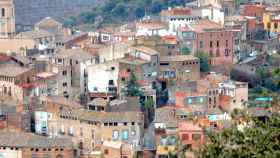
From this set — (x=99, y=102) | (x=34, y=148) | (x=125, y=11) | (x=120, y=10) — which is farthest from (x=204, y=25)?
(x=120, y=10)

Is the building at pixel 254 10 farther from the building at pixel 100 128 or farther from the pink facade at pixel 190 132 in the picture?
the pink facade at pixel 190 132

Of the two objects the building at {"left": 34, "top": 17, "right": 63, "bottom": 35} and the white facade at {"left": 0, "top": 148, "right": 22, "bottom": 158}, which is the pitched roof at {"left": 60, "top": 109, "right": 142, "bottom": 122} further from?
the building at {"left": 34, "top": 17, "right": 63, "bottom": 35}

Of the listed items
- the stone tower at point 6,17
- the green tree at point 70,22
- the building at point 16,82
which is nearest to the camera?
the building at point 16,82

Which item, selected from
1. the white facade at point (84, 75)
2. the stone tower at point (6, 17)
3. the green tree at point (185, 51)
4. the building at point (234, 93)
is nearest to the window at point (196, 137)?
the building at point (234, 93)

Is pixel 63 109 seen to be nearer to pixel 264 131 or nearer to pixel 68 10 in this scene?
pixel 264 131

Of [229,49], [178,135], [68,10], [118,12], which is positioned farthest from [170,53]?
[68,10]

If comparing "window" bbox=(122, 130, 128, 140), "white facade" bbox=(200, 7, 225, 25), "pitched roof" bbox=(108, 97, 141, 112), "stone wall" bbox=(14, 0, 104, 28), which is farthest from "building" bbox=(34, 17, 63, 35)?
"stone wall" bbox=(14, 0, 104, 28)

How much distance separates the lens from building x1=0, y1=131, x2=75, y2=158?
72.6ft

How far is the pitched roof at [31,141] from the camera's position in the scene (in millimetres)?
22156

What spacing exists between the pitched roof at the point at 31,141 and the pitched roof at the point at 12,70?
12.6ft

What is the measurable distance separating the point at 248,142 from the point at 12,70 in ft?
51.9

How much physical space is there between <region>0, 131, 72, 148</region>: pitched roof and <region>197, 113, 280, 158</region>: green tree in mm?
10667

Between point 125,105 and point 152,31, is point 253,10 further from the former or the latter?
point 125,105

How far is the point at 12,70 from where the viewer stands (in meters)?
Result: 26.6
